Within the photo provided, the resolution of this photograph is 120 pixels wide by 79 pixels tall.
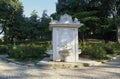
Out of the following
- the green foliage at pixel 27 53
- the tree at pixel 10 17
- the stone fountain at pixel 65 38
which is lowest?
the green foliage at pixel 27 53

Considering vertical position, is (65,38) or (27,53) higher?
(65,38)

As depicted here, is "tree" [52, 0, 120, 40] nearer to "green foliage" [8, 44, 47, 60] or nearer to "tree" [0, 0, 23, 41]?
"tree" [0, 0, 23, 41]

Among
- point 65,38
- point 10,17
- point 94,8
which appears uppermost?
point 94,8

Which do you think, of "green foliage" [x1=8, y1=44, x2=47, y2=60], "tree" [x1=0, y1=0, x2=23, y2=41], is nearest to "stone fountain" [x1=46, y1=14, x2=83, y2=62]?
"green foliage" [x1=8, y1=44, x2=47, y2=60]

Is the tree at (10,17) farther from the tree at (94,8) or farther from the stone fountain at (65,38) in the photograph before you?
the stone fountain at (65,38)

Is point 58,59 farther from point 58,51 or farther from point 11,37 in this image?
point 11,37

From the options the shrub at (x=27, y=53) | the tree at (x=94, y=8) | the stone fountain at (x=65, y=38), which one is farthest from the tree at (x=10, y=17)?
the stone fountain at (x=65, y=38)

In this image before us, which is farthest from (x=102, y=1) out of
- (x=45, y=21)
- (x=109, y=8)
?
(x=45, y=21)

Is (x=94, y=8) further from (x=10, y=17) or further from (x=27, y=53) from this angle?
(x=27, y=53)

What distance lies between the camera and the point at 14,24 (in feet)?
112

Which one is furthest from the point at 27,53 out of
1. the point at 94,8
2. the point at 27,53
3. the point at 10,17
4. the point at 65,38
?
the point at 10,17

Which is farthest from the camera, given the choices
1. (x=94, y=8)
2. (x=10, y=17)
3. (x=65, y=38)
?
(x=10, y=17)

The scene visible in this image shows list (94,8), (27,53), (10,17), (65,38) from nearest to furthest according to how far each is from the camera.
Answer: (65,38), (27,53), (94,8), (10,17)

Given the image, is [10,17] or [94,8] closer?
[94,8]
